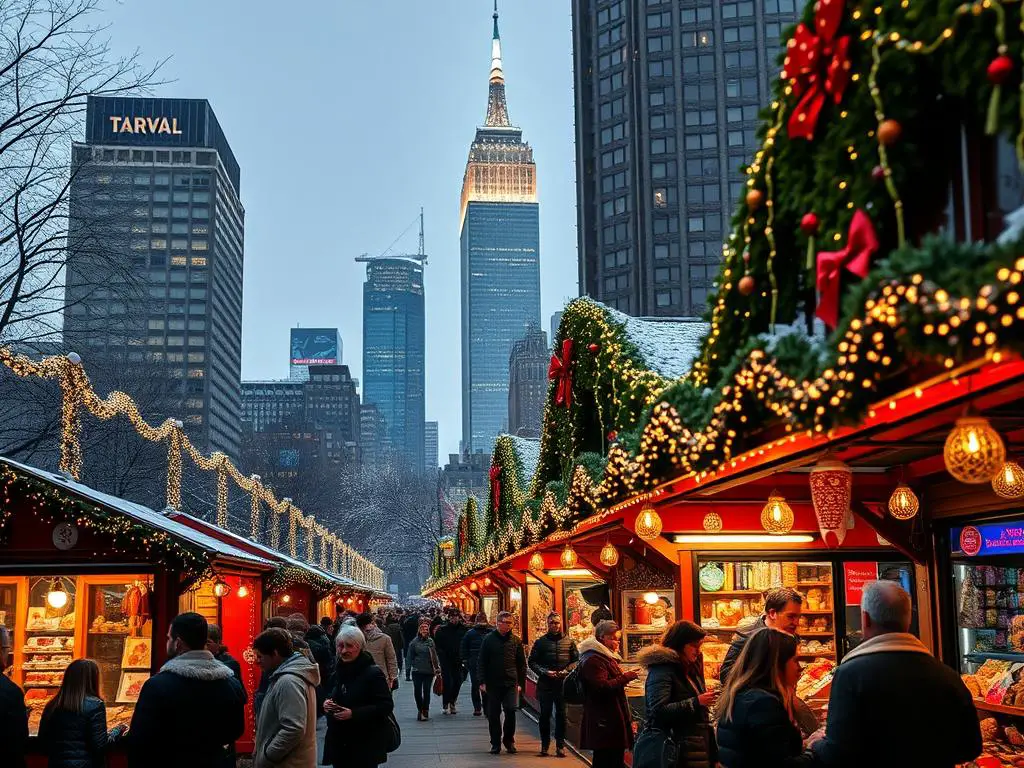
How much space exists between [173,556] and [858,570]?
7.57 meters

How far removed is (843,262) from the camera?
4137mm

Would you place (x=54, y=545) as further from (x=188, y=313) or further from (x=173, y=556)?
(x=188, y=313)

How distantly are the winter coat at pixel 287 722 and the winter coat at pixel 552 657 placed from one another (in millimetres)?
7344

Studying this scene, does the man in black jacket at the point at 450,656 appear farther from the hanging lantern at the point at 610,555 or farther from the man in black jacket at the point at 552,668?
the hanging lantern at the point at 610,555

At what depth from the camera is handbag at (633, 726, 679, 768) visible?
24.6ft

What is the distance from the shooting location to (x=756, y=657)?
5.60 meters

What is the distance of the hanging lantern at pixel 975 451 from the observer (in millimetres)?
4402

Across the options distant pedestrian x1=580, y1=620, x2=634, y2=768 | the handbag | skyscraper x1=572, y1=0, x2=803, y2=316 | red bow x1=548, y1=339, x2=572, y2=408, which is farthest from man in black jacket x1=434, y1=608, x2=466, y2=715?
skyscraper x1=572, y1=0, x2=803, y2=316

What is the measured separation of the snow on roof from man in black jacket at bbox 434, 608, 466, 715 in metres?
9.28

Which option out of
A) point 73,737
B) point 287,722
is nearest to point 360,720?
point 287,722

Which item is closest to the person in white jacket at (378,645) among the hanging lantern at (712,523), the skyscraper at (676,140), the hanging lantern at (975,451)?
the hanging lantern at (712,523)

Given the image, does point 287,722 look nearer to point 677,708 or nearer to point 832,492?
point 677,708

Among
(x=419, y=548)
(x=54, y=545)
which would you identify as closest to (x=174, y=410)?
(x=419, y=548)

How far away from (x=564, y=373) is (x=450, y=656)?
8018 millimetres
